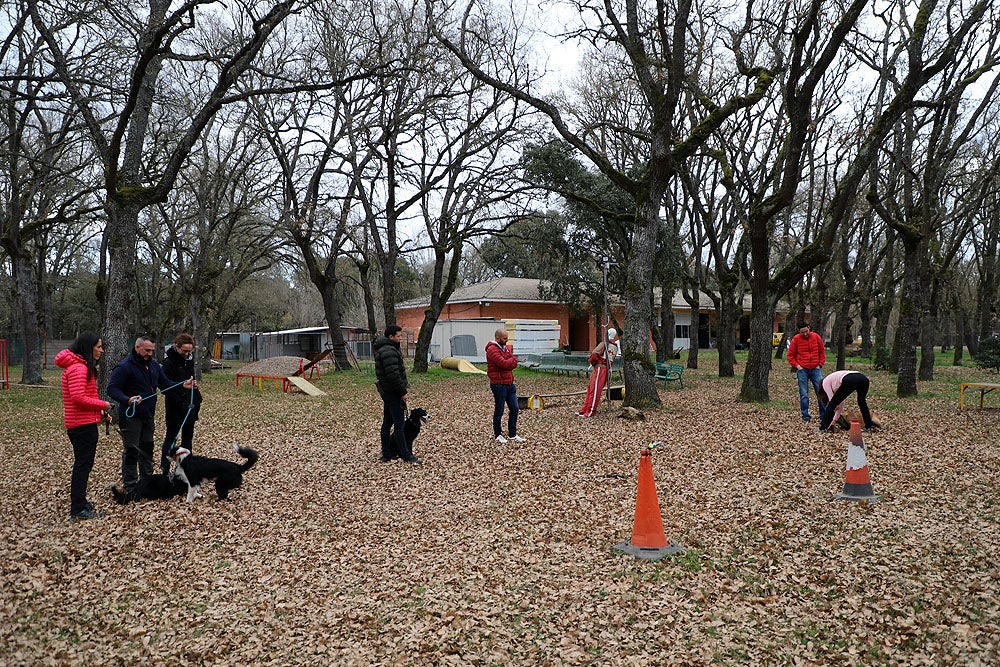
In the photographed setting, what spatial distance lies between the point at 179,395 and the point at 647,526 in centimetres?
541

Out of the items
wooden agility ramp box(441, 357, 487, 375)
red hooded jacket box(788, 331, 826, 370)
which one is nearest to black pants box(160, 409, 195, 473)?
red hooded jacket box(788, 331, 826, 370)

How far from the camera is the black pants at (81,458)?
593 cm

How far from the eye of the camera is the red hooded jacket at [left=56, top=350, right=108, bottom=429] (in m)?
5.80

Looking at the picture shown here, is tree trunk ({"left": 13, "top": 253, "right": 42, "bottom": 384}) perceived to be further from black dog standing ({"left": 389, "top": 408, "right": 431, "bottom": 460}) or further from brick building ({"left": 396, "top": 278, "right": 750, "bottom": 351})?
brick building ({"left": 396, "top": 278, "right": 750, "bottom": 351})

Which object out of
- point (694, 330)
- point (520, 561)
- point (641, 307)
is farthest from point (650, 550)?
point (694, 330)

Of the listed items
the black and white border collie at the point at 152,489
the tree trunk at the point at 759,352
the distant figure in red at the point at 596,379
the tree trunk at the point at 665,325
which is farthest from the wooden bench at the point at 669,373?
the black and white border collie at the point at 152,489

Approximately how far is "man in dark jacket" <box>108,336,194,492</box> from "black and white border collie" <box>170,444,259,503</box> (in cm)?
45

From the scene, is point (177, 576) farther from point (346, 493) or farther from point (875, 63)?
point (875, 63)

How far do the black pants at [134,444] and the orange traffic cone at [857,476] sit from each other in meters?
6.95

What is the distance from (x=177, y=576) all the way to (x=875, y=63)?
16.2 metres

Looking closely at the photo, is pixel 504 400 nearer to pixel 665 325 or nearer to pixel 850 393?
pixel 850 393

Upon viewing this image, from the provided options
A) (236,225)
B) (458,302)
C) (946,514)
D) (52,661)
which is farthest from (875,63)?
(458,302)

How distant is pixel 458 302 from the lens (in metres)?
34.9

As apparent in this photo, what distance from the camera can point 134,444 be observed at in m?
6.68
